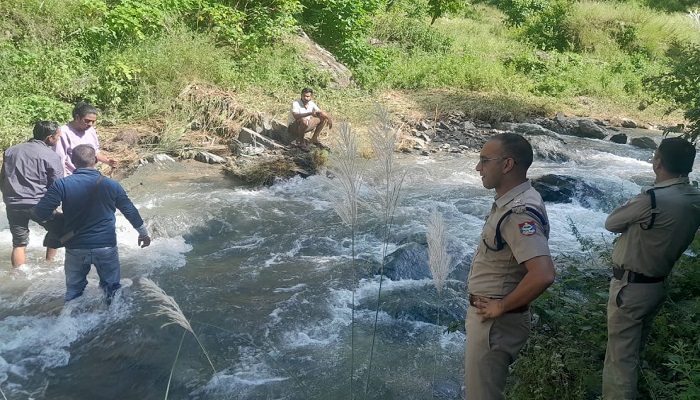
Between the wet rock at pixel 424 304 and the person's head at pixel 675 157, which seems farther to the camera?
the wet rock at pixel 424 304

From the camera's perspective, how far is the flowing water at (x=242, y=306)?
4.61 meters

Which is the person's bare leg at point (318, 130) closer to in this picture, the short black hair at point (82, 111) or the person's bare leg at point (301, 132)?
the person's bare leg at point (301, 132)

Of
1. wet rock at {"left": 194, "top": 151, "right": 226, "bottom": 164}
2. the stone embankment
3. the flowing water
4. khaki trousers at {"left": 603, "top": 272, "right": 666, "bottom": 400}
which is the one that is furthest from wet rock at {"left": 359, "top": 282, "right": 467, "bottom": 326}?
the stone embankment

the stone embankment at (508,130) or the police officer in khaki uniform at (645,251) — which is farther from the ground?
the police officer in khaki uniform at (645,251)

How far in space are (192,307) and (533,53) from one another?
17.4 meters

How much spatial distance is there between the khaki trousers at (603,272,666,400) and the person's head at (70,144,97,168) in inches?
156

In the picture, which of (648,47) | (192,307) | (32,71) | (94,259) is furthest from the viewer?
(648,47)

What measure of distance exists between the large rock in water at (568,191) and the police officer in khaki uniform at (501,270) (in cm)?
713

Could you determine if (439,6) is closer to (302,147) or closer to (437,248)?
(302,147)

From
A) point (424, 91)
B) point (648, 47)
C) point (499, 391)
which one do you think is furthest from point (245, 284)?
point (648, 47)

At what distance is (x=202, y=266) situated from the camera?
6.77 m

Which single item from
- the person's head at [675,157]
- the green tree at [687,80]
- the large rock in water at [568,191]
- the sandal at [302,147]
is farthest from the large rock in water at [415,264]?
the sandal at [302,147]

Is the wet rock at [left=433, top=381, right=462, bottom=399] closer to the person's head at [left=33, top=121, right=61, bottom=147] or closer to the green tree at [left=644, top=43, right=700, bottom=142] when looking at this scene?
the green tree at [left=644, top=43, right=700, bottom=142]

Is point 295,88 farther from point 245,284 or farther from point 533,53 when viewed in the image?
point 533,53
